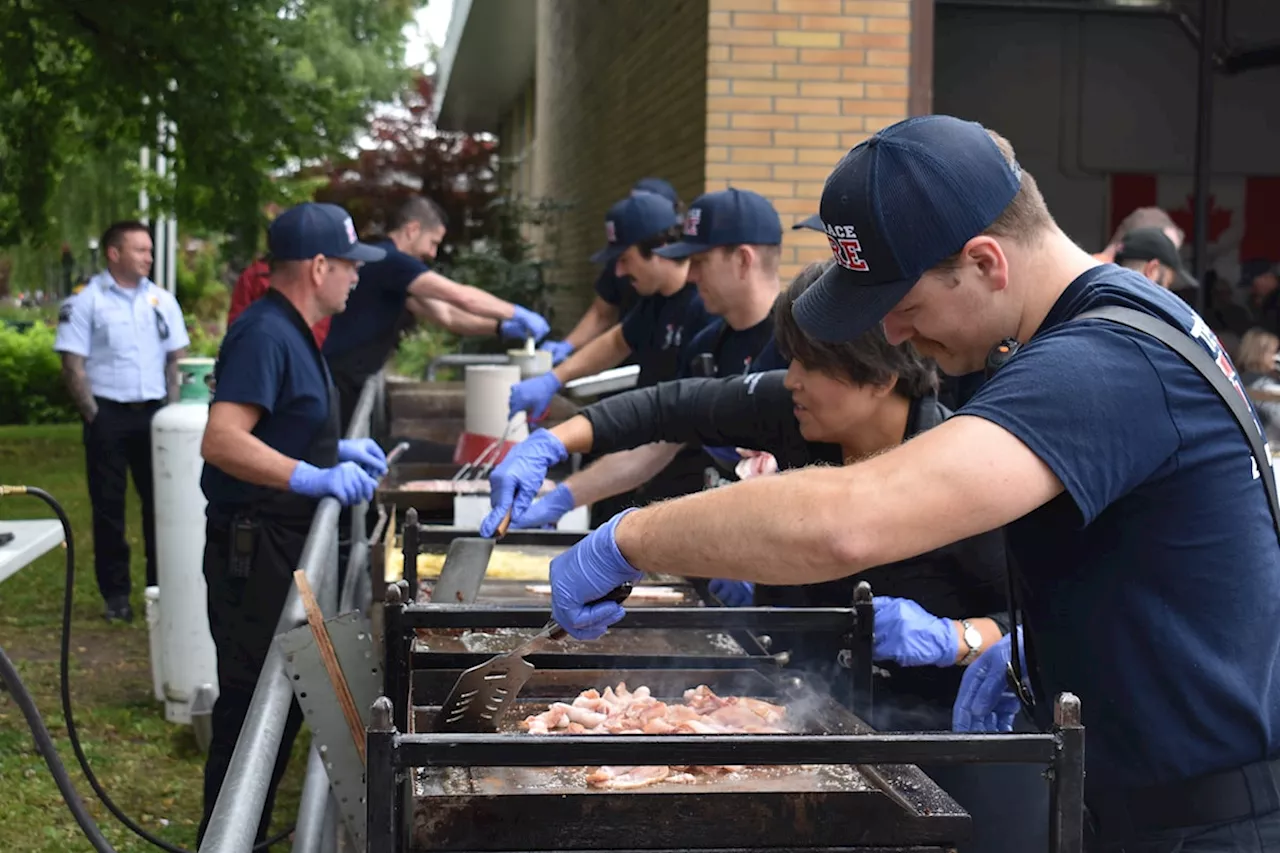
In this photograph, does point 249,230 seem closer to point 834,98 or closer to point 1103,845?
point 834,98

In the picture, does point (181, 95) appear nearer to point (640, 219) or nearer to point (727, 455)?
point (640, 219)

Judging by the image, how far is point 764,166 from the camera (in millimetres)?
8539

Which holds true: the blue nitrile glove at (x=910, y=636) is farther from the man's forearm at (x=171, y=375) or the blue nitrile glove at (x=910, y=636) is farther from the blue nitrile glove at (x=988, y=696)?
the man's forearm at (x=171, y=375)

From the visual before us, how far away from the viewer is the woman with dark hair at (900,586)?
291 cm

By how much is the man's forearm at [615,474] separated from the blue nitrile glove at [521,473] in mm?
795

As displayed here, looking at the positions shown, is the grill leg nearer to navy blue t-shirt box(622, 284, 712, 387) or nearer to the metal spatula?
the metal spatula

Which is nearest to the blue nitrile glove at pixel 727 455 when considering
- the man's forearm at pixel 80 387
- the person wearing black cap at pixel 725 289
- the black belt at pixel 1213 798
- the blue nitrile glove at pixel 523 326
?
the person wearing black cap at pixel 725 289

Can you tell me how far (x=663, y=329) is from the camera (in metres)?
6.87

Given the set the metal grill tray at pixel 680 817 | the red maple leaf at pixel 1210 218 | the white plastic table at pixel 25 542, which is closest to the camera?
the metal grill tray at pixel 680 817

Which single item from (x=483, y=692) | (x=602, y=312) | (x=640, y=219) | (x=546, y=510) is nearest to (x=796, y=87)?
(x=602, y=312)

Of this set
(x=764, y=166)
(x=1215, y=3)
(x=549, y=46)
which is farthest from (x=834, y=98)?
(x=549, y=46)

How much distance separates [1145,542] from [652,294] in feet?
16.3

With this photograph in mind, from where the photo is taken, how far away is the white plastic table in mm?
4259

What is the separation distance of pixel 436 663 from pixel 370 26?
116ft
